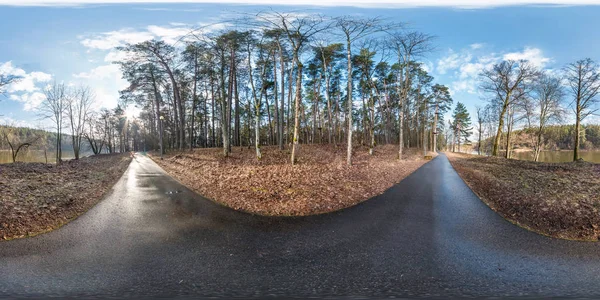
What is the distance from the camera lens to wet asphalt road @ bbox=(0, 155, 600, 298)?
3.60 metres

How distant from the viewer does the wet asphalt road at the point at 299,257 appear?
11.8 ft

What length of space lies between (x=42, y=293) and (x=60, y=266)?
826 millimetres

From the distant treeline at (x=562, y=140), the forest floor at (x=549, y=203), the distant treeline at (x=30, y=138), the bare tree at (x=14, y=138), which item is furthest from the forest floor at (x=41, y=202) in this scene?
the distant treeline at (x=562, y=140)

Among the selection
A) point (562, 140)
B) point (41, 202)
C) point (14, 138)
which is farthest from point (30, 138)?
point (562, 140)

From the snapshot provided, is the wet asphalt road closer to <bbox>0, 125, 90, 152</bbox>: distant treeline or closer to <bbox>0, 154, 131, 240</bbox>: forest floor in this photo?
<bbox>0, 154, 131, 240</bbox>: forest floor

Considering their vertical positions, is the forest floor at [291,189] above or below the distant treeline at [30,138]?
below

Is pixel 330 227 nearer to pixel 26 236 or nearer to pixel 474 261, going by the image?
pixel 474 261

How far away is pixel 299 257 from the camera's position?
437 centimetres

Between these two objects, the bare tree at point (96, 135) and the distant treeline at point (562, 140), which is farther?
the distant treeline at point (562, 140)

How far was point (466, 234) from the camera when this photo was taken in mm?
5508

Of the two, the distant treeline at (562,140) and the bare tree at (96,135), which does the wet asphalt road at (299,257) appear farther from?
the distant treeline at (562,140)

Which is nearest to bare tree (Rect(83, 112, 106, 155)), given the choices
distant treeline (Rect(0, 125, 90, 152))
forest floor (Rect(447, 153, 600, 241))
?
distant treeline (Rect(0, 125, 90, 152))

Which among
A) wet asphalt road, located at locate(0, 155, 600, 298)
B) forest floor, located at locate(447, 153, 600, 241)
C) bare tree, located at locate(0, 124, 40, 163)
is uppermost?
bare tree, located at locate(0, 124, 40, 163)

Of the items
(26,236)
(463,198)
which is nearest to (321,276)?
(26,236)
